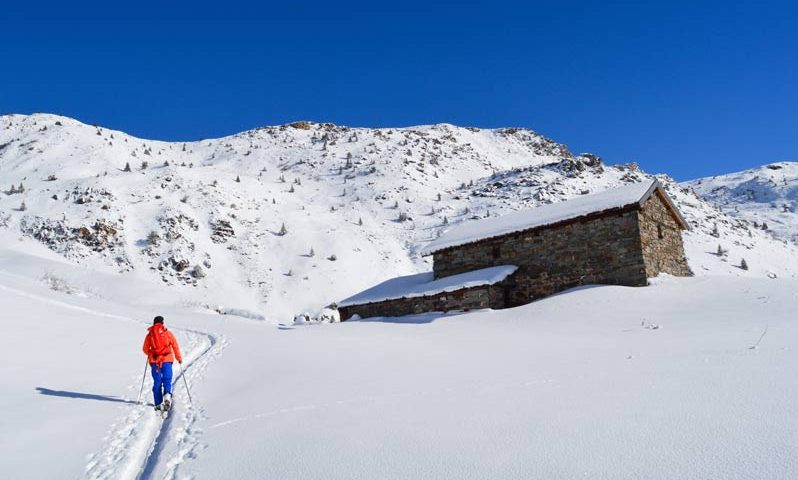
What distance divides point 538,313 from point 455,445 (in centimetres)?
1104

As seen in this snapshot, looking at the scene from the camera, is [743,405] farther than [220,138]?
No

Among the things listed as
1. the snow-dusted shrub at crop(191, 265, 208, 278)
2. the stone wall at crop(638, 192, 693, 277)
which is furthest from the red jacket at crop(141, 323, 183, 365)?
the snow-dusted shrub at crop(191, 265, 208, 278)

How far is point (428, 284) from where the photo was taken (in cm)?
2014

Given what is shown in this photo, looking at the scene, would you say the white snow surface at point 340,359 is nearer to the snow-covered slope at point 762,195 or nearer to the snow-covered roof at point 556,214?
the snow-covered roof at point 556,214

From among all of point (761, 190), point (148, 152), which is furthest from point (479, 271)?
point (761, 190)

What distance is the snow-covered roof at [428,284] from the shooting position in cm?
1808

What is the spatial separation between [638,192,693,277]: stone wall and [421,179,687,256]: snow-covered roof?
427mm

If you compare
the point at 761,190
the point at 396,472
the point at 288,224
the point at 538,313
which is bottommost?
the point at 396,472

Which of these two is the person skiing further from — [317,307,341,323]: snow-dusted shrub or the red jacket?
[317,307,341,323]: snow-dusted shrub

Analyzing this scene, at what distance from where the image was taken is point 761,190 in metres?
57.4

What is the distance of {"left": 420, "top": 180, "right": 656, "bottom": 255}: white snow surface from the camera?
57.4 feet

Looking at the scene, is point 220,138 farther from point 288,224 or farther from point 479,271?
point 479,271

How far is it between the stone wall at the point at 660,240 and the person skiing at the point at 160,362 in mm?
14344

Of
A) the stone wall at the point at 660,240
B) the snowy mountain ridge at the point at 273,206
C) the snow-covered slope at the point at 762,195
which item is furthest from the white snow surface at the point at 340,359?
the snow-covered slope at the point at 762,195
